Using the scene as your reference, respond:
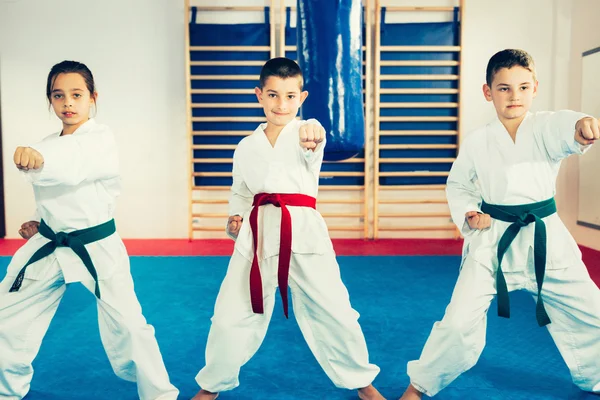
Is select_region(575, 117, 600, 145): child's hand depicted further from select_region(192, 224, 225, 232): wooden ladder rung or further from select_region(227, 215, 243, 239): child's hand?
select_region(192, 224, 225, 232): wooden ladder rung

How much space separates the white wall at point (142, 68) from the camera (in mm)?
5379

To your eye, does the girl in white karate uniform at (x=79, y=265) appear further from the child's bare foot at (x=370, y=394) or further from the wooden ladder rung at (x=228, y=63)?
the wooden ladder rung at (x=228, y=63)

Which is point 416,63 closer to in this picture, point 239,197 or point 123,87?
point 123,87

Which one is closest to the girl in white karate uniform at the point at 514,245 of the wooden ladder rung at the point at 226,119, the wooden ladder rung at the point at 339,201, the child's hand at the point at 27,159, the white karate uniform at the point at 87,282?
the white karate uniform at the point at 87,282

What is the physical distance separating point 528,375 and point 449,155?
3763mm

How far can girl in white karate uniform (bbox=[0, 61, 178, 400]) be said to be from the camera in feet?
5.50

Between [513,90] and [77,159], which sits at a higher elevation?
[513,90]

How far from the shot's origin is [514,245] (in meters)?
1.75

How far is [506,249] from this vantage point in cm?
173

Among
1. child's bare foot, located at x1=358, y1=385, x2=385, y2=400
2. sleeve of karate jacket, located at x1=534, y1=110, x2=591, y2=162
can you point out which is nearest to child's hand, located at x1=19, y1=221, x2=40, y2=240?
child's bare foot, located at x1=358, y1=385, x2=385, y2=400

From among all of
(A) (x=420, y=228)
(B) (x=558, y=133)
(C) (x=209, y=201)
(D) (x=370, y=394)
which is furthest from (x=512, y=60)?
(C) (x=209, y=201)

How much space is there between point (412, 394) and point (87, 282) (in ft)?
3.96

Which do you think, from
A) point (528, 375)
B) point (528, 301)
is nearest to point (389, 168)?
point (528, 301)

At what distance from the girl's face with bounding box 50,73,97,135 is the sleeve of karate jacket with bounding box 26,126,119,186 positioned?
0.24 ft
